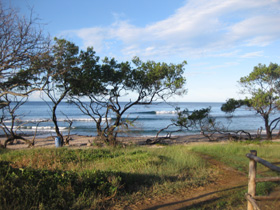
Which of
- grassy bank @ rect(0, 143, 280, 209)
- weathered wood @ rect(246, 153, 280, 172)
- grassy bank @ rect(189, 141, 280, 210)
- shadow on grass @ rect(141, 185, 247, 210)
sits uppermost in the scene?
weathered wood @ rect(246, 153, 280, 172)

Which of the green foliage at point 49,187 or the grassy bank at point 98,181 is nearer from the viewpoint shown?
the green foliage at point 49,187

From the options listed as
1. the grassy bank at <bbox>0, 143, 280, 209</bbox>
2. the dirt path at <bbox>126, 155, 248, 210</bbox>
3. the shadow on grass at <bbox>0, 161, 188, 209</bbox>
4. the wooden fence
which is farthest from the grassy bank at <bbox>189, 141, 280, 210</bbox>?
the shadow on grass at <bbox>0, 161, 188, 209</bbox>

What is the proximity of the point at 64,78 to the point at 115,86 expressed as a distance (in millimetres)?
3159

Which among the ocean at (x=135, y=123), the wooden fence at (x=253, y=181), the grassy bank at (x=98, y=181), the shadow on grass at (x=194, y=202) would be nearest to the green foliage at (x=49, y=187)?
the grassy bank at (x=98, y=181)

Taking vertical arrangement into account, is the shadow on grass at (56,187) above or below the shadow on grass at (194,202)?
above

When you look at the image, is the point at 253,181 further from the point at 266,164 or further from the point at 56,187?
the point at 56,187

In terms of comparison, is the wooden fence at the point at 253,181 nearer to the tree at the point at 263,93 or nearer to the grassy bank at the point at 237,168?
the grassy bank at the point at 237,168

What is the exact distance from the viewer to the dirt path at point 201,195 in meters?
4.48

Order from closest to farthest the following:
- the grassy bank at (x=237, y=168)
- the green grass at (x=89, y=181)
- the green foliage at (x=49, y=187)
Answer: the green foliage at (x=49, y=187) → the green grass at (x=89, y=181) → the grassy bank at (x=237, y=168)

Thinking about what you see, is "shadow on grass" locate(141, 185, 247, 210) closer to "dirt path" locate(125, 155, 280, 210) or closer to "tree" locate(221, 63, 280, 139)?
"dirt path" locate(125, 155, 280, 210)

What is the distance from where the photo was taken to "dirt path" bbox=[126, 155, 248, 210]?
14.7ft

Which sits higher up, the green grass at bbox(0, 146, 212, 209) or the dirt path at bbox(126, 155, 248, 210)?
the green grass at bbox(0, 146, 212, 209)

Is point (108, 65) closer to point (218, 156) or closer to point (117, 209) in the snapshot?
point (218, 156)

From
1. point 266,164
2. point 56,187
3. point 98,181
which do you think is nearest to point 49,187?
point 56,187
